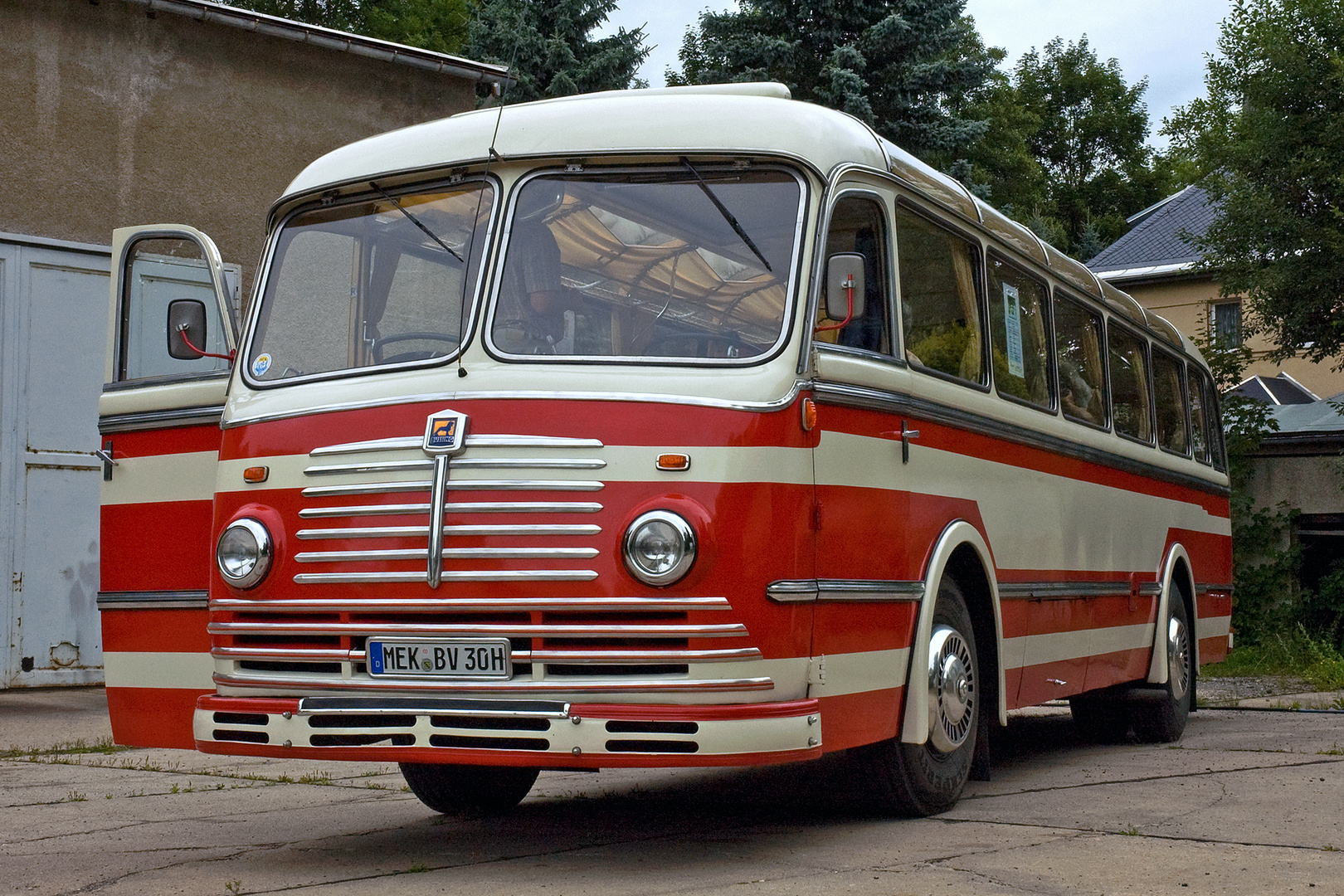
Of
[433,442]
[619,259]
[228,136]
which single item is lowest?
[433,442]

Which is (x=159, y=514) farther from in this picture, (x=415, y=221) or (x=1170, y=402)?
(x=1170, y=402)

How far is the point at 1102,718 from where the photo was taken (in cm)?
1080

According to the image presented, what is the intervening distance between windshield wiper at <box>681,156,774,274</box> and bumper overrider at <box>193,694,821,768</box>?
165cm

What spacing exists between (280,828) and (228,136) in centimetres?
889

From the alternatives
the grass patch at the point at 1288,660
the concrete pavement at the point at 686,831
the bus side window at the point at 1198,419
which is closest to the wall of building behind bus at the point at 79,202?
the concrete pavement at the point at 686,831

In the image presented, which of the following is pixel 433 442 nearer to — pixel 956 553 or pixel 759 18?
pixel 956 553

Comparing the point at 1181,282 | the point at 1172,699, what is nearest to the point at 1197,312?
the point at 1181,282

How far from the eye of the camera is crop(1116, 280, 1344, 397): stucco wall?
3966 centimetres

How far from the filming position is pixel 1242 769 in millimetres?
8492

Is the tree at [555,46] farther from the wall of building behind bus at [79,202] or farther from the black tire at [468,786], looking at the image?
the black tire at [468,786]

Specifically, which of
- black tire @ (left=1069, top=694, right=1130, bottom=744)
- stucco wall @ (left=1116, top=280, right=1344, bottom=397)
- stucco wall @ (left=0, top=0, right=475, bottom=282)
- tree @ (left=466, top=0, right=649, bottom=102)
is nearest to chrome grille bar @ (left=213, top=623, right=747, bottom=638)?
black tire @ (left=1069, top=694, right=1130, bottom=744)

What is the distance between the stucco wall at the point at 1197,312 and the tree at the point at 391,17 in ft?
58.9

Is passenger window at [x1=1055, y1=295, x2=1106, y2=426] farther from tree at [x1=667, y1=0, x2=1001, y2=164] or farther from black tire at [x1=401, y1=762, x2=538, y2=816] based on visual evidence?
tree at [x1=667, y1=0, x2=1001, y2=164]

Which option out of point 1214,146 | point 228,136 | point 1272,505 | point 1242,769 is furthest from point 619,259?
point 1214,146
